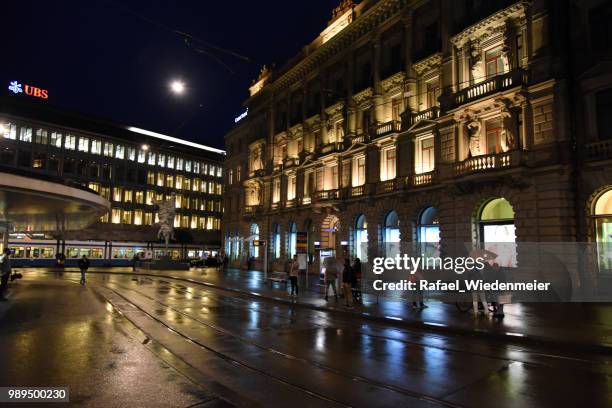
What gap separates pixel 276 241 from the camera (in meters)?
52.2

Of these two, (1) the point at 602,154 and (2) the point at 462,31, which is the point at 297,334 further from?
(2) the point at 462,31

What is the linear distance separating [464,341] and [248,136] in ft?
175

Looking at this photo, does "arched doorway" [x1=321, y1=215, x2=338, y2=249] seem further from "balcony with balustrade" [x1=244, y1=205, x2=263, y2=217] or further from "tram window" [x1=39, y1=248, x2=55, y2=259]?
"tram window" [x1=39, y1=248, x2=55, y2=259]

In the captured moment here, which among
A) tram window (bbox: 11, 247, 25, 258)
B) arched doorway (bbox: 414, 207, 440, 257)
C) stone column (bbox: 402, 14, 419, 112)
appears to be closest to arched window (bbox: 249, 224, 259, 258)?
tram window (bbox: 11, 247, 25, 258)

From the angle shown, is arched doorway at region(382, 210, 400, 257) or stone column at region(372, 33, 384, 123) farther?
stone column at region(372, 33, 384, 123)

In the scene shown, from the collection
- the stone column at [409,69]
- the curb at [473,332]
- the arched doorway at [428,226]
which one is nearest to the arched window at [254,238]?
the arched doorway at [428,226]

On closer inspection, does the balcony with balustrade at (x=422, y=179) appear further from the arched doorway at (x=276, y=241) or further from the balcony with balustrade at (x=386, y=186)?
the arched doorway at (x=276, y=241)

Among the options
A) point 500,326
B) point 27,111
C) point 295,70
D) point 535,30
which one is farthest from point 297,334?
point 27,111

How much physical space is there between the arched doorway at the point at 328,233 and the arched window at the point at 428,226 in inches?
431

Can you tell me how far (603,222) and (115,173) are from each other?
252ft

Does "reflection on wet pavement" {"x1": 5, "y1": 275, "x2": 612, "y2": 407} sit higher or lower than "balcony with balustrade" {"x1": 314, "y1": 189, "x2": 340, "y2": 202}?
lower

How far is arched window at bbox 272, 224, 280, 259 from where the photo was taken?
5150cm

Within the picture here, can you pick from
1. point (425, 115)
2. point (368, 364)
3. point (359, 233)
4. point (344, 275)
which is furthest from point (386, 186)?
point (368, 364)

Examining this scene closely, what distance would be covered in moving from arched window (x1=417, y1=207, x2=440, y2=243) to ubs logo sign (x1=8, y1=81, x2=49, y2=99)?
7022 cm
